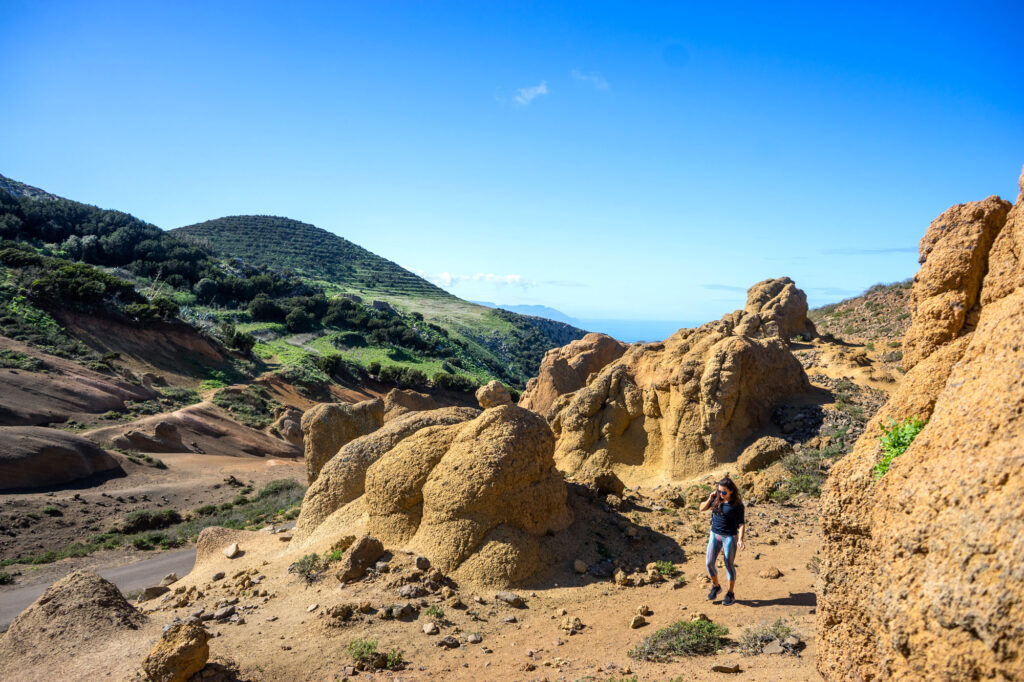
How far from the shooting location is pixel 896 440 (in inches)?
194

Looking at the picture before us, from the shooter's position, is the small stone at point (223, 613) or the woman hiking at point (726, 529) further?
the small stone at point (223, 613)

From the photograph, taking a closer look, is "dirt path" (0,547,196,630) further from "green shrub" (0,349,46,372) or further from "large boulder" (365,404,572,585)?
"green shrub" (0,349,46,372)

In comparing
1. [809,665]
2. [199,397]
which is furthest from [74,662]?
[199,397]

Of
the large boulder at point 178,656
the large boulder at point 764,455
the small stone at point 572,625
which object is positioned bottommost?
the large boulder at point 178,656

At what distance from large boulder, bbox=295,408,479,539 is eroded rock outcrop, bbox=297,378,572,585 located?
0.93m

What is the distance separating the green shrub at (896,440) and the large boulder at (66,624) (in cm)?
971

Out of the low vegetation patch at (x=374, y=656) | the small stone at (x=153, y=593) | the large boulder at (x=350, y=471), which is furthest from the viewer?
the large boulder at (x=350, y=471)

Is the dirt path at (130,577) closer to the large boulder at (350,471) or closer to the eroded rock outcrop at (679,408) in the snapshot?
the large boulder at (350,471)

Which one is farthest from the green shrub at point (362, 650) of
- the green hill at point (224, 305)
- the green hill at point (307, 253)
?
the green hill at point (307, 253)

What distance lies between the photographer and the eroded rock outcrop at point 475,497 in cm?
898

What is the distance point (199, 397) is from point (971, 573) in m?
38.7

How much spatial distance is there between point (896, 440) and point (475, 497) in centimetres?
597

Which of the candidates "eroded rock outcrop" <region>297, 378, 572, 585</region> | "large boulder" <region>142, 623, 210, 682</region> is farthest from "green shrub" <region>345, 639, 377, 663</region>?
"eroded rock outcrop" <region>297, 378, 572, 585</region>

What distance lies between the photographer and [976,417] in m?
3.88
